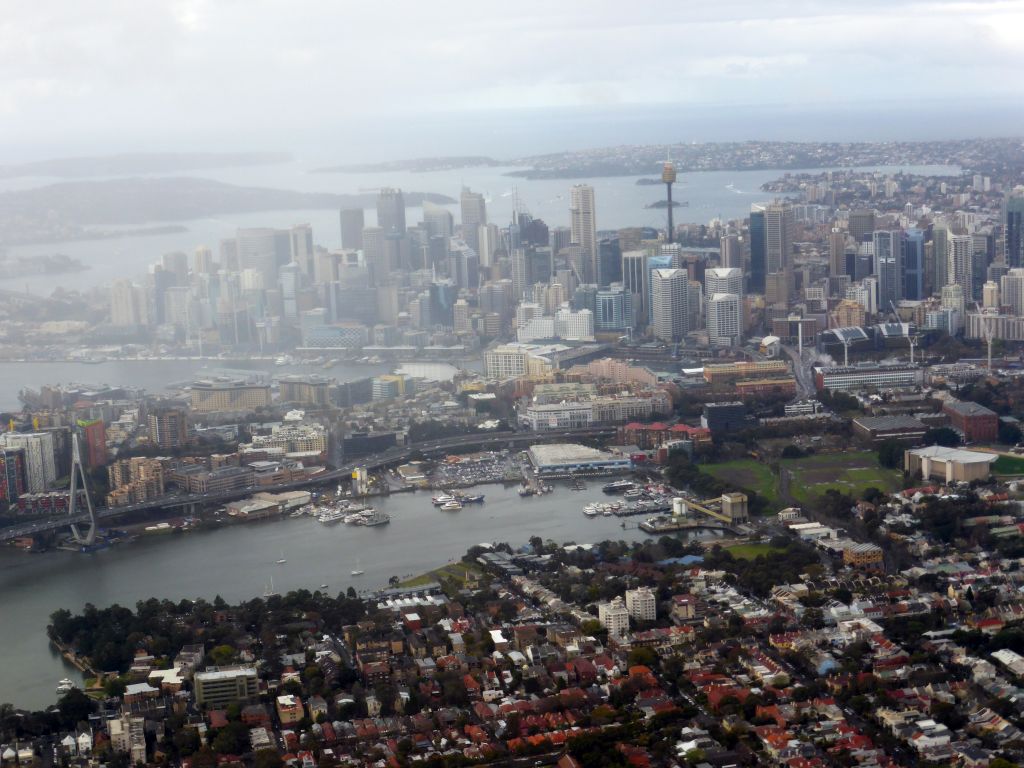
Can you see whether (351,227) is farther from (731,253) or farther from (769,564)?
(769,564)

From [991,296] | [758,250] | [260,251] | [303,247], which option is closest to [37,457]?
[260,251]

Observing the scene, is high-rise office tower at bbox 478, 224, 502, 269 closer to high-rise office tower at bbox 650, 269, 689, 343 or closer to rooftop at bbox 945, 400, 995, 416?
high-rise office tower at bbox 650, 269, 689, 343

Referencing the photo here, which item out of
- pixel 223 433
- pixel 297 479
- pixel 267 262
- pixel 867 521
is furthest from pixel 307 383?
pixel 867 521

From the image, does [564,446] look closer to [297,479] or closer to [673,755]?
[297,479]

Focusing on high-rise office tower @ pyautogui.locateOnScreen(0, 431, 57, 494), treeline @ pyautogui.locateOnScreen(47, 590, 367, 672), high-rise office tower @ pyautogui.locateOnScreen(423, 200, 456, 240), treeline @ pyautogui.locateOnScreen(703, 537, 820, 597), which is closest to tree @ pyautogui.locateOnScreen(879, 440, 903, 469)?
treeline @ pyautogui.locateOnScreen(703, 537, 820, 597)

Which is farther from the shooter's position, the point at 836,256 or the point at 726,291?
the point at 836,256

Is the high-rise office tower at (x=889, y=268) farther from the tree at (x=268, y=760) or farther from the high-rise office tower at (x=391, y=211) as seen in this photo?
the tree at (x=268, y=760)
